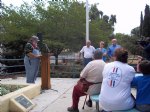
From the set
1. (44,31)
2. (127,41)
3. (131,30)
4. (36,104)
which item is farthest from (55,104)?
(131,30)

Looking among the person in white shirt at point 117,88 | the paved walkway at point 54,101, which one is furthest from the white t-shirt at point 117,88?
the paved walkway at point 54,101

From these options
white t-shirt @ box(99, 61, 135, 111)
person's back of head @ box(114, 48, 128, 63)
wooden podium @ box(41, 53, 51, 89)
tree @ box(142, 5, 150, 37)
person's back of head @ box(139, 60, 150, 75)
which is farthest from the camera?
tree @ box(142, 5, 150, 37)

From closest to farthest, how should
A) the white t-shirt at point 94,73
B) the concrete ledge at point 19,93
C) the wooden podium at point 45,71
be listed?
the white t-shirt at point 94,73 < the concrete ledge at point 19,93 < the wooden podium at point 45,71

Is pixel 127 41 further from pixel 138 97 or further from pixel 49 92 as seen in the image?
pixel 138 97

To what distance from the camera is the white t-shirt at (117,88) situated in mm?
5461

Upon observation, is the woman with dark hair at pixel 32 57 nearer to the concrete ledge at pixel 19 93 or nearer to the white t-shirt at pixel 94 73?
the concrete ledge at pixel 19 93

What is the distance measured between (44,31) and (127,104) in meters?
14.2

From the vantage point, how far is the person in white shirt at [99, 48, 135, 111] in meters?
5.46

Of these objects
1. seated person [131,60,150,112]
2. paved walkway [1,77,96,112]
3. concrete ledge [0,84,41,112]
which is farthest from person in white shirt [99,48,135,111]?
concrete ledge [0,84,41,112]

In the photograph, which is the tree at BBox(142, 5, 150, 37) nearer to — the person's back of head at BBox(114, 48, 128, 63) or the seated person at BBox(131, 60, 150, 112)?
the person's back of head at BBox(114, 48, 128, 63)

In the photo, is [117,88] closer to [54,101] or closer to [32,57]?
[54,101]

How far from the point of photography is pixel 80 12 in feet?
66.3

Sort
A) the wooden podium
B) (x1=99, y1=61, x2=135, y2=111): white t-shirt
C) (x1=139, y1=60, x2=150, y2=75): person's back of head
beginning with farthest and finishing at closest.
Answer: the wooden podium < (x1=99, y1=61, x2=135, y2=111): white t-shirt < (x1=139, y1=60, x2=150, y2=75): person's back of head

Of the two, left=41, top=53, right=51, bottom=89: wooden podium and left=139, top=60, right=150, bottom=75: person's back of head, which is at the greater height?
left=139, top=60, right=150, bottom=75: person's back of head
